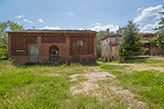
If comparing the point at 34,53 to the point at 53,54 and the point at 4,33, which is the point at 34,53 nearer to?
the point at 53,54

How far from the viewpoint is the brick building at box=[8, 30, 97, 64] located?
13.0m

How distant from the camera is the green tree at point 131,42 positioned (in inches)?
583

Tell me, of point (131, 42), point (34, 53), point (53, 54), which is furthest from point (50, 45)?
point (131, 42)

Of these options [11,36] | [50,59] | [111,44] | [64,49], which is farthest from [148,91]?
[111,44]

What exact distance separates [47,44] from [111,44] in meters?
15.9

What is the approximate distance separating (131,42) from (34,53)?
1616 centimetres

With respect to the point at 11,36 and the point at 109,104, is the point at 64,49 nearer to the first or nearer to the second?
the point at 11,36

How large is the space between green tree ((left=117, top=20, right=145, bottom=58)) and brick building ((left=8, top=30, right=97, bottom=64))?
5965mm

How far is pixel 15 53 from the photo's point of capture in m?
13.0

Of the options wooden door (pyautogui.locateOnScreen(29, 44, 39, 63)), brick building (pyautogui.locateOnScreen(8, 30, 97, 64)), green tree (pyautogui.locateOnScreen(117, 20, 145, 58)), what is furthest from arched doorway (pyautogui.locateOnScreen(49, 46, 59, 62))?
green tree (pyautogui.locateOnScreen(117, 20, 145, 58))

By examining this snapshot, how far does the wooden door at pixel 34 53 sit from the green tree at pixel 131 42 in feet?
46.4

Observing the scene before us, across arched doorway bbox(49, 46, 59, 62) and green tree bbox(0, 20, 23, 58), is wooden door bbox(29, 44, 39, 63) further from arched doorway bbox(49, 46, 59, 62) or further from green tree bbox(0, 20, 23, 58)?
green tree bbox(0, 20, 23, 58)

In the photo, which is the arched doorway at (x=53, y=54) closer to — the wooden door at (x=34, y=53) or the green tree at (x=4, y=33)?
the wooden door at (x=34, y=53)

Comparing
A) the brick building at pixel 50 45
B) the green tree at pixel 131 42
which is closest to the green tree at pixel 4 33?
the brick building at pixel 50 45
